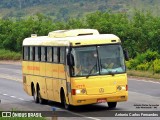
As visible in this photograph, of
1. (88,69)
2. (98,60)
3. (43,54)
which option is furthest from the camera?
(43,54)

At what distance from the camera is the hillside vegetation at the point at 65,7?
13400 centimetres

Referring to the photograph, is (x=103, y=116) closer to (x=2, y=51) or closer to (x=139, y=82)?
(x=139, y=82)

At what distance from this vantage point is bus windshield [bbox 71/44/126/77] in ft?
74.4

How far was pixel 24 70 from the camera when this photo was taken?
29.1 meters

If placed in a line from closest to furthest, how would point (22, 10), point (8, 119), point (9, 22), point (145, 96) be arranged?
1. point (8, 119)
2. point (145, 96)
3. point (9, 22)
4. point (22, 10)

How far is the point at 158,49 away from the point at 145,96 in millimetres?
20111

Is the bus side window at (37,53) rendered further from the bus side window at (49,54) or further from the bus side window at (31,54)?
the bus side window at (49,54)

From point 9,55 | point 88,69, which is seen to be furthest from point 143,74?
point 9,55

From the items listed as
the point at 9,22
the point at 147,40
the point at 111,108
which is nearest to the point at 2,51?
the point at 9,22

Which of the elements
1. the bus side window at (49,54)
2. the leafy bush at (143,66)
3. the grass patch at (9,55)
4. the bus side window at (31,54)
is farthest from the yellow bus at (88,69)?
the grass patch at (9,55)

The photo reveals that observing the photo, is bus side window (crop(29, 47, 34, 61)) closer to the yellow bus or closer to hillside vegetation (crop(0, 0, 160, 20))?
the yellow bus

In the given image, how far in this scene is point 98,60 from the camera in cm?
2289

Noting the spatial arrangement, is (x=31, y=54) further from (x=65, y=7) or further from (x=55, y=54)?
(x=65, y=7)

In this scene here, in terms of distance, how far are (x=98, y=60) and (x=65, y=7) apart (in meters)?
123
